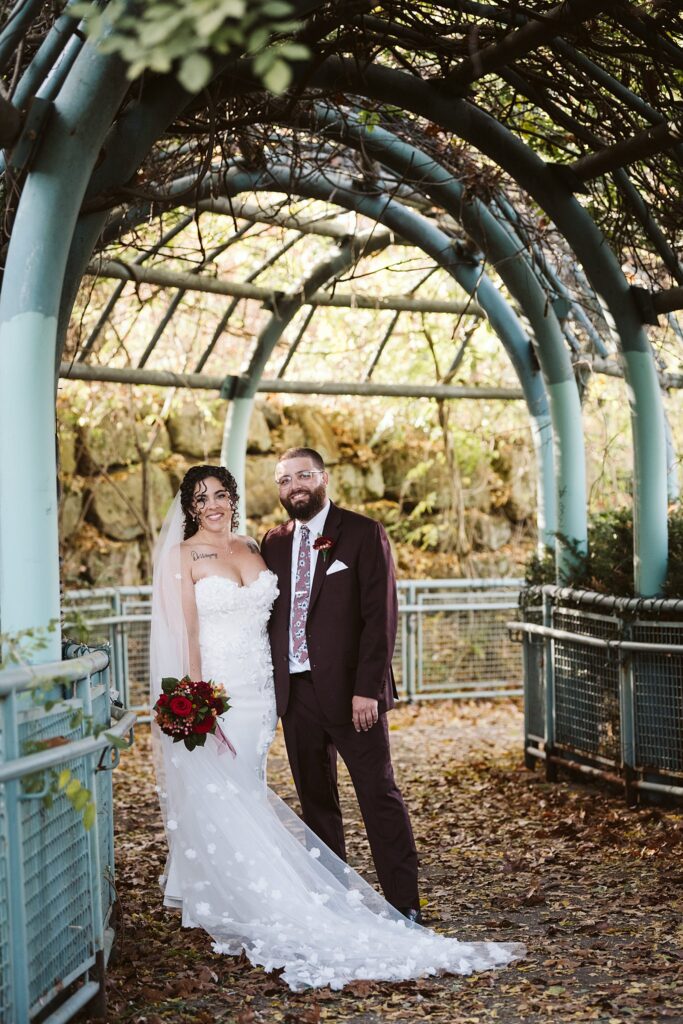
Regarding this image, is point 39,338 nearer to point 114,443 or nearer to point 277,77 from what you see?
point 277,77

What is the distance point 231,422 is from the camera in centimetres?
1191

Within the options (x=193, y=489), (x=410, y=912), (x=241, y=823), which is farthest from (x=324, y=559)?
(x=410, y=912)

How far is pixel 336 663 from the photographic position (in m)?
5.36

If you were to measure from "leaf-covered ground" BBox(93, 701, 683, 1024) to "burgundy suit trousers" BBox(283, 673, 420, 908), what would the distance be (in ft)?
1.11

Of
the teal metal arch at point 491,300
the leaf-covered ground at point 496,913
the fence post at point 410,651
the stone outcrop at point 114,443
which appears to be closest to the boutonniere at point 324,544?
the leaf-covered ground at point 496,913

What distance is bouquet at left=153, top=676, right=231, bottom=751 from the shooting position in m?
5.00

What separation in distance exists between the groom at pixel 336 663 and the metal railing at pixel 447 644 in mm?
7210

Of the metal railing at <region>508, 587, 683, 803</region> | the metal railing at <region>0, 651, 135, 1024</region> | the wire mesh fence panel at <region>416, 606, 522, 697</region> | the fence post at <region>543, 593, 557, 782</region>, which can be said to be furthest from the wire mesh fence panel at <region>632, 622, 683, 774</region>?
the wire mesh fence panel at <region>416, 606, 522, 697</region>

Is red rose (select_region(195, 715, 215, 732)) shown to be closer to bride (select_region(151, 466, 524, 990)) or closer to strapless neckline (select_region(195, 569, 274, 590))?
bride (select_region(151, 466, 524, 990))

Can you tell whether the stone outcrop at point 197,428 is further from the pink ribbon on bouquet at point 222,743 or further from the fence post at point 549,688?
the pink ribbon on bouquet at point 222,743

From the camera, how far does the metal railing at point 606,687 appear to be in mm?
7148

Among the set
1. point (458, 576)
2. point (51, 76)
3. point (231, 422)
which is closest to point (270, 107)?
point (51, 76)

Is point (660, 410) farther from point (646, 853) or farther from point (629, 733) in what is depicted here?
point (646, 853)

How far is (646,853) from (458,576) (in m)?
10.4
